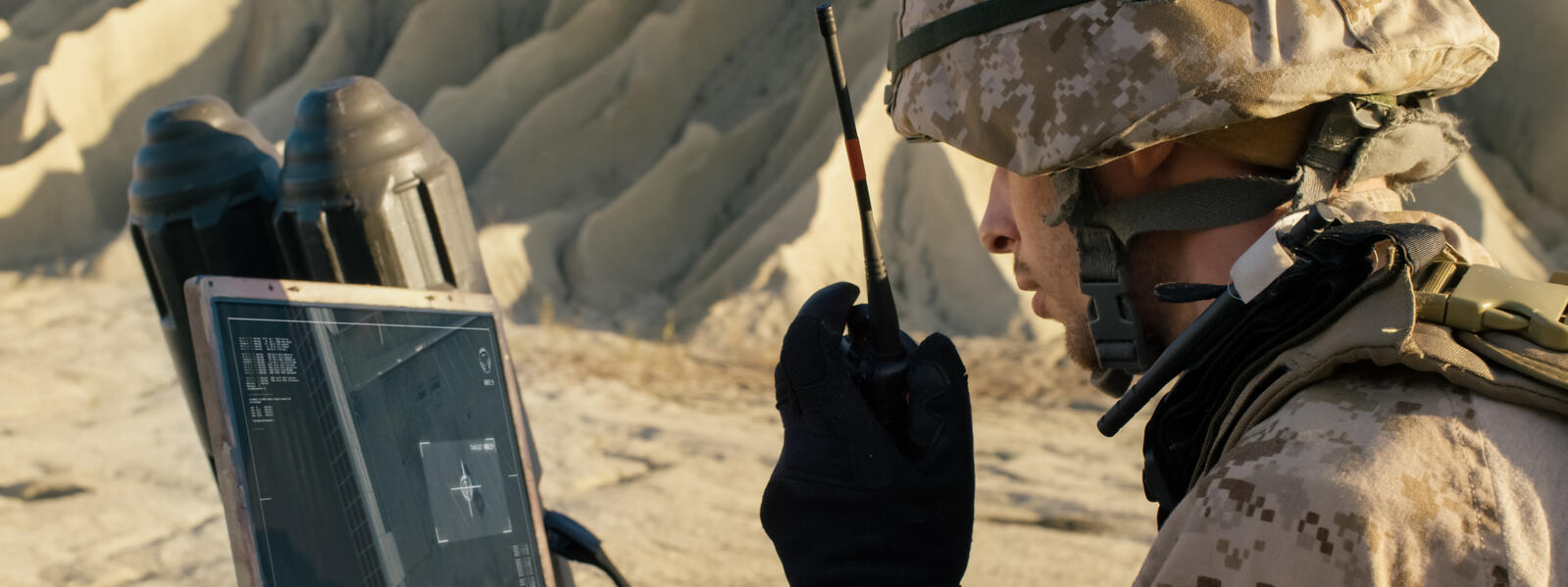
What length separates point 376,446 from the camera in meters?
1.81

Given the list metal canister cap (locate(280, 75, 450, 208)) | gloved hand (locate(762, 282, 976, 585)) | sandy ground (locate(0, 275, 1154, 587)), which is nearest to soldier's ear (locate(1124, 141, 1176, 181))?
gloved hand (locate(762, 282, 976, 585))

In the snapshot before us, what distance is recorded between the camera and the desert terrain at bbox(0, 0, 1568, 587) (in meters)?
4.67

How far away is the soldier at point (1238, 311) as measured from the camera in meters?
1.02

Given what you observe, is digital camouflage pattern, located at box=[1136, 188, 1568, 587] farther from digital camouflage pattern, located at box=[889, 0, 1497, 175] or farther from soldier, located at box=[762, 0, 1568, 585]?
digital camouflage pattern, located at box=[889, 0, 1497, 175]

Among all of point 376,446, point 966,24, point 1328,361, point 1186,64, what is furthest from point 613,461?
point 1328,361

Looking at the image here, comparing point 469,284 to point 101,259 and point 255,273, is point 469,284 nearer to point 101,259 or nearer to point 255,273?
point 255,273

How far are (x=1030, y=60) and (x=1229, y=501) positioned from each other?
2.03ft

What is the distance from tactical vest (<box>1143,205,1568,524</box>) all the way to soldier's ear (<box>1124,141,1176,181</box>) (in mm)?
297

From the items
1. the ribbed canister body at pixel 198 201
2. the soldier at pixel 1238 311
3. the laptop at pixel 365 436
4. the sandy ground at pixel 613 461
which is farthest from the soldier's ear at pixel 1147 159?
the sandy ground at pixel 613 461

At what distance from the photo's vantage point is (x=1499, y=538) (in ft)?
3.23

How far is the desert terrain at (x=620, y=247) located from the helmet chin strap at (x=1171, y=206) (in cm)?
279

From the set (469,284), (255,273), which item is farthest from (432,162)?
(255,273)

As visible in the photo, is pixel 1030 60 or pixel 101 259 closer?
pixel 1030 60

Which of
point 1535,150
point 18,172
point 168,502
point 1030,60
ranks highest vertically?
point 1030,60
